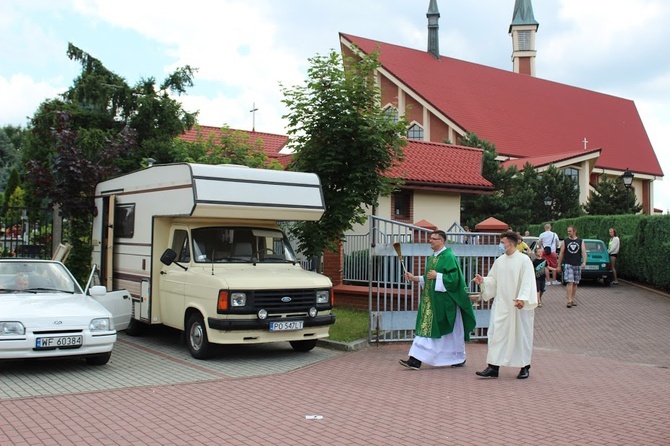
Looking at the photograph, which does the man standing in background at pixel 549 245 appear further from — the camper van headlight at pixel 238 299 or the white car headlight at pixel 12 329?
the white car headlight at pixel 12 329

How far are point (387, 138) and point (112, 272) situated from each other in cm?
550

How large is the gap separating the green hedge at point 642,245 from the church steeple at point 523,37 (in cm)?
4995

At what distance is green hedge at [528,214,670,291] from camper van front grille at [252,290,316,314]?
1225cm

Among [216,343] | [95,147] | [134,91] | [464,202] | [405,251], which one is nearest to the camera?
[216,343]

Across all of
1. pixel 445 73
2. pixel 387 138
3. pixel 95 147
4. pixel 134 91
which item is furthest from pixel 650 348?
pixel 445 73

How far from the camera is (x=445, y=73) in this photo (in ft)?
168

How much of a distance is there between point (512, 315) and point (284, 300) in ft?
10.2

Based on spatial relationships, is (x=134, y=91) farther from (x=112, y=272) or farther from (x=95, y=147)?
(x=112, y=272)

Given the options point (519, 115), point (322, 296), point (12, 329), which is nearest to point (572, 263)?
point (322, 296)

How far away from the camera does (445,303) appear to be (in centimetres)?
986

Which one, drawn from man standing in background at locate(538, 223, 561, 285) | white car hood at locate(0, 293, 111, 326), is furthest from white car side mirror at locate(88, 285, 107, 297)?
man standing in background at locate(538, 223, 561, 285)

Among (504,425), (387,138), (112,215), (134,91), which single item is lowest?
(504,425)

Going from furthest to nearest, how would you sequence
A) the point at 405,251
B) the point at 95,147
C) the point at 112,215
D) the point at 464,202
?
the point at 464,202 < the point at 95,147 < the point at 112,215 < the point at 405,251

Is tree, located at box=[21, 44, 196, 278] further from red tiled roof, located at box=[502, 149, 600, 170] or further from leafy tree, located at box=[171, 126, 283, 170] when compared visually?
red tiled roof, located at box=[502, 149, 600, 170]
